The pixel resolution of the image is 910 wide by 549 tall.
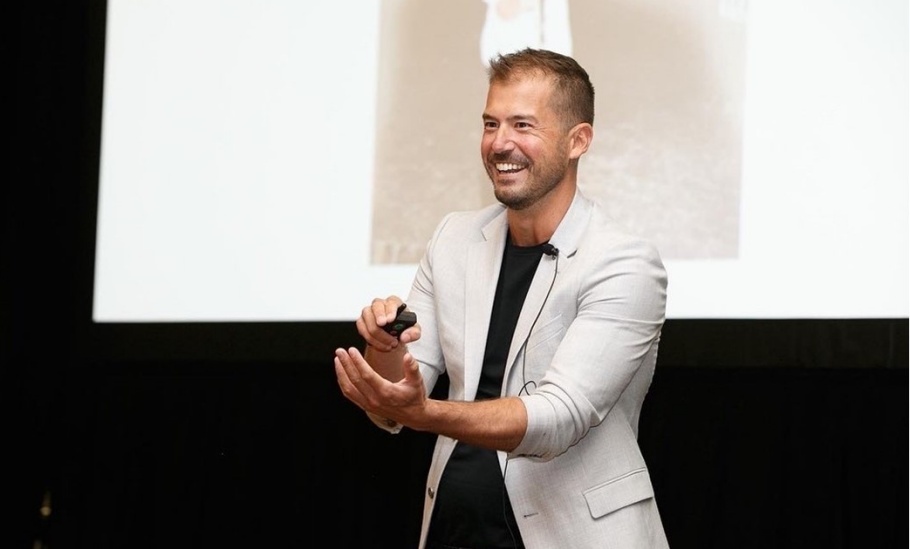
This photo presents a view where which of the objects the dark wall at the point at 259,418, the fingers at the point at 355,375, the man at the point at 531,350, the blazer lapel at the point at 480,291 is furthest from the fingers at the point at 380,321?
the dark wall at the point at 259,418

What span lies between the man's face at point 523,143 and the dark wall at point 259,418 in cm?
111

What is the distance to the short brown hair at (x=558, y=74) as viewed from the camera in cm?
251

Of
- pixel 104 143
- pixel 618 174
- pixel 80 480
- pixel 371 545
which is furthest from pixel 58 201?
pixel 618 174

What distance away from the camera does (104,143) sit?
170 inches

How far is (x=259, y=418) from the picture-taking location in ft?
13.4

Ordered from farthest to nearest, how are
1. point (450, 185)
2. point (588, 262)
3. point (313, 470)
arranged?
1. point (313, 470)
2. point (450, 185)
3. point (588, 262)

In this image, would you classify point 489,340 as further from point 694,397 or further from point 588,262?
point 694,397

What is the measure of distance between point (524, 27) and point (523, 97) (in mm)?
1263

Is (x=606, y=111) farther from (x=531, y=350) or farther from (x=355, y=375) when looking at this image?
(x=355, y=375)

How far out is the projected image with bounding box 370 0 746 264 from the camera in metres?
3.43

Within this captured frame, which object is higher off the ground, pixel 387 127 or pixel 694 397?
pixel 387 127

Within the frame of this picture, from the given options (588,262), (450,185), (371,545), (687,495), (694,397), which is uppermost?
(450,185)

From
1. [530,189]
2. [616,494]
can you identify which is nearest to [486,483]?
[616,494]

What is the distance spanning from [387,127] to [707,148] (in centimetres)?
104
